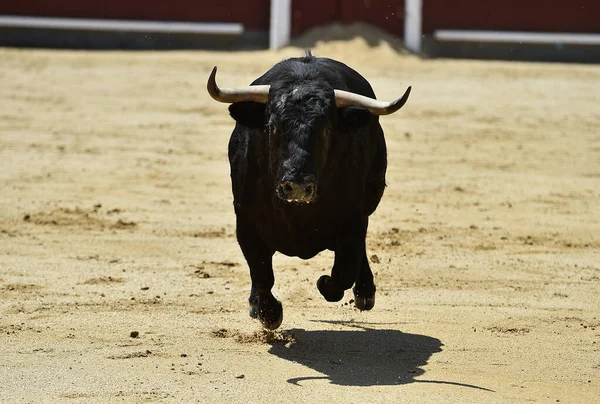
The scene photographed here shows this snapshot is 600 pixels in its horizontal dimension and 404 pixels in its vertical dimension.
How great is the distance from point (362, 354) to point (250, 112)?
97 cm

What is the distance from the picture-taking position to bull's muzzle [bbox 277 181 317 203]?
3.90 metres

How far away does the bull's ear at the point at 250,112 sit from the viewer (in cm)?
430

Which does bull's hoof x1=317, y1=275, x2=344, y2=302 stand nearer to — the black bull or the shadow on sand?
the black bull

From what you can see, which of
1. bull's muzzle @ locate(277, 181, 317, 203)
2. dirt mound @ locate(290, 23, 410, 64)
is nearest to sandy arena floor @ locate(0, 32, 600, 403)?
bull's muzzle @ locate(277, 181, 317, 203)

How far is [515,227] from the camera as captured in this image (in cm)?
703

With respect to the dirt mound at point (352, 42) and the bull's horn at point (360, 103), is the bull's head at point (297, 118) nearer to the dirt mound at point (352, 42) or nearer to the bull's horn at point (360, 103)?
the bull's horn at point (360, 103)

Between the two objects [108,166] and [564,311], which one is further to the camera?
[108,166]

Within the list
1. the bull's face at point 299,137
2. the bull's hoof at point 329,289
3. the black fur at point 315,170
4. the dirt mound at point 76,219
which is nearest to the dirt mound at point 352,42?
the dirt mound at point 76,219

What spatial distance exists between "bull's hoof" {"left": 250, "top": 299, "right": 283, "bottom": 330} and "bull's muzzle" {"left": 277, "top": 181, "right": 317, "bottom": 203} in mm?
694

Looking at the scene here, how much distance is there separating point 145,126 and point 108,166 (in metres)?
1.51

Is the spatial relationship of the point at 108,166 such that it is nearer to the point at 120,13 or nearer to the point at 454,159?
the point at 454,159

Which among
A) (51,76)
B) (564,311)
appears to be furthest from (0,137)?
(564,311)

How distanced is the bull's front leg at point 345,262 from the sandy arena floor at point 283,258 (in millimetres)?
245

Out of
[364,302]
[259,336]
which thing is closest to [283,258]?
[364,302]
